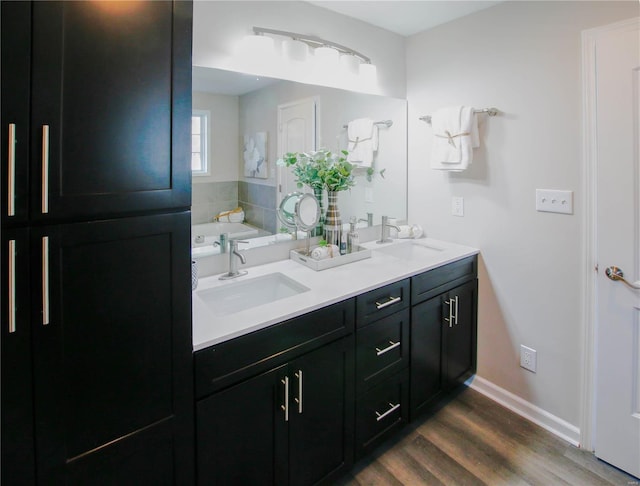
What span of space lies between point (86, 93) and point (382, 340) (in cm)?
147

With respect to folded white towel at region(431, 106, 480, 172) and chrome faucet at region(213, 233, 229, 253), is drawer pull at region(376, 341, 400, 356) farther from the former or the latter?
folded white towel at region(431, 106, 480, 172)

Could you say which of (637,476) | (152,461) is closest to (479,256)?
(637,476)

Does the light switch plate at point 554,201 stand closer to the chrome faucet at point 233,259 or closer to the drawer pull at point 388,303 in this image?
the drawer pull at point 388,303

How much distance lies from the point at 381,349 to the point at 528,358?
98 cm

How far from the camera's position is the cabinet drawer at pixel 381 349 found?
1.69 m

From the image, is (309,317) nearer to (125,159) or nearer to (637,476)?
(125,159)

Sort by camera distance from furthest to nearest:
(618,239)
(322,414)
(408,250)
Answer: (408,250), (618,239), (322,414)

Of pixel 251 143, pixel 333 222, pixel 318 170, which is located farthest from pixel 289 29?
pixel 333 222

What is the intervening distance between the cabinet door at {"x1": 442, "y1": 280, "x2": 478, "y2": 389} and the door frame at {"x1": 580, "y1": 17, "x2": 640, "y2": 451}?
60 cm

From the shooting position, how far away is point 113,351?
39.9 inches

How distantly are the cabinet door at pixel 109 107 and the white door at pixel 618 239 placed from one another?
5.78ft

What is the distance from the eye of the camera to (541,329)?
2086 millimetres

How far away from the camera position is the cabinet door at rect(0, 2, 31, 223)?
0.80 meters

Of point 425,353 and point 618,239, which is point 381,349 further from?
point 618,239
